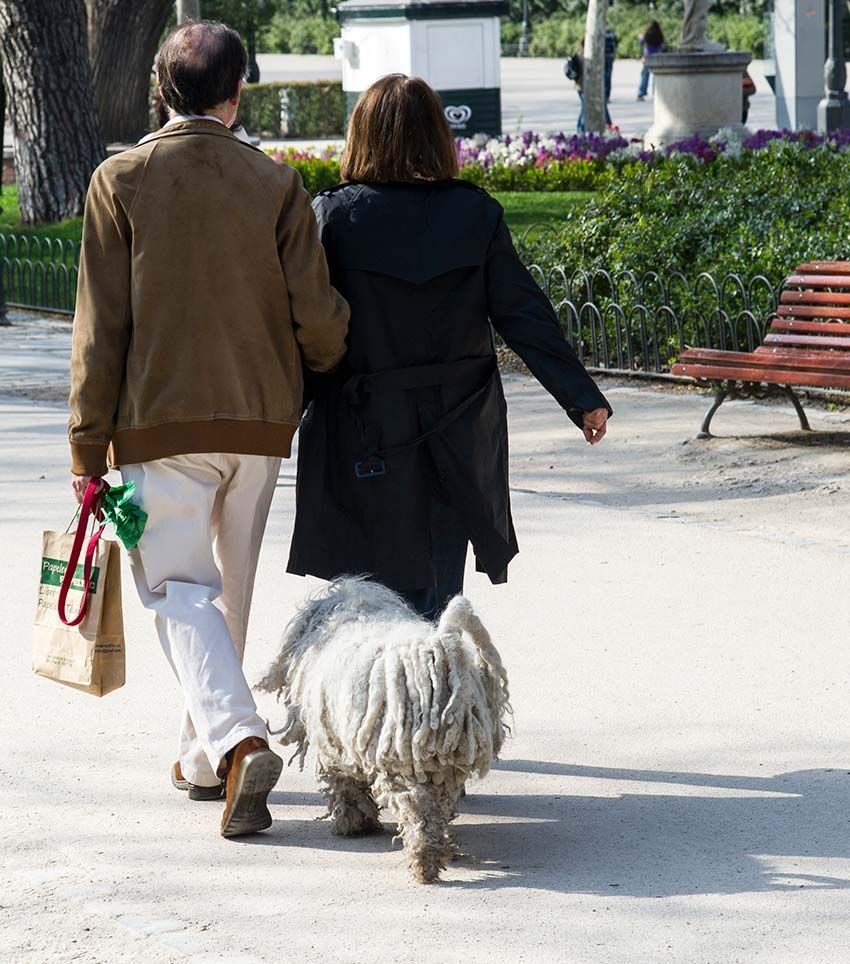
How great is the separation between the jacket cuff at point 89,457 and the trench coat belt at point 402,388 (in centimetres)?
61

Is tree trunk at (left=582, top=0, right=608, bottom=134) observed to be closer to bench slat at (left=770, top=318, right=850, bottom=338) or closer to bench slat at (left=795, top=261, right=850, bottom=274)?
bench slat at (left=795, top=261, right=850, bottom=274)

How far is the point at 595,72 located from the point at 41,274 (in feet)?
51.8

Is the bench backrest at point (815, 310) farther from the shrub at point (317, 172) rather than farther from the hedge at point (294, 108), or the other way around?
the hedge at point (294, 108)

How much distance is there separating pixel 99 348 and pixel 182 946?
52.0 inches

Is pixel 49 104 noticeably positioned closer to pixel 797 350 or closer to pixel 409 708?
pixel 797 350

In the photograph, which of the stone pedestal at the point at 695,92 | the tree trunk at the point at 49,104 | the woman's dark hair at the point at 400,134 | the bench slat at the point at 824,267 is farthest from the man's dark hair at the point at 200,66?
the stone pedestal at the point at 695,92

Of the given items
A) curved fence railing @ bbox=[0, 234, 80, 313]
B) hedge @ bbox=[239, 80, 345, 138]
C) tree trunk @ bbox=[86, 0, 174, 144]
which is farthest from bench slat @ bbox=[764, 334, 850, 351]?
hedge @ bbox=[239, 80, 345, 138]

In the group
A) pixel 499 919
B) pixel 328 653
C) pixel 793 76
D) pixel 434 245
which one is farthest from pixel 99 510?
pixel 793 76

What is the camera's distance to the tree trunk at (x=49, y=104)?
52.4 feet

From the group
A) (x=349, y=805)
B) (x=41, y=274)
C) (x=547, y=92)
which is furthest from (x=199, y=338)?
(x=547, y=92)

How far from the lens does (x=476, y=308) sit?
3.99 meters

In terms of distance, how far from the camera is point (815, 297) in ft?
27.5

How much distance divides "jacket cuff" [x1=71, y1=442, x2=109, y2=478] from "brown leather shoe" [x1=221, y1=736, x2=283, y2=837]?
2.35ft

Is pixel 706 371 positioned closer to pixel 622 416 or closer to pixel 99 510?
pixel 622 416
